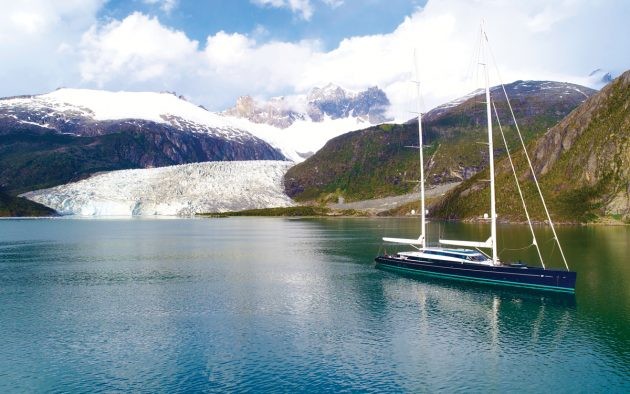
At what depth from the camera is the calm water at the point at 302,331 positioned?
1314 inches

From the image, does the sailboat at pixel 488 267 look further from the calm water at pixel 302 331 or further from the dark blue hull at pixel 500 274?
the calm water at pixel 302 331

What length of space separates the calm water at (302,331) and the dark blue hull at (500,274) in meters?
1.81

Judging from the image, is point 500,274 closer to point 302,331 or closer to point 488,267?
point 488,267

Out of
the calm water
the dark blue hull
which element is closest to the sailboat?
the dark blue hull

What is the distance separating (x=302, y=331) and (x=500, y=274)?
29406 millimetres

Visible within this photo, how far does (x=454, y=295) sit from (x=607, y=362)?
2433cm

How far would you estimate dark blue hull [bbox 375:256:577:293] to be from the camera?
5772 cm

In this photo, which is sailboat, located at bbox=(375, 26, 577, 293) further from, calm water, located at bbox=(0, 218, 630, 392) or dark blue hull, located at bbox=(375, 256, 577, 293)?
calm water, located at bbox=(0, 218, 630, 392)

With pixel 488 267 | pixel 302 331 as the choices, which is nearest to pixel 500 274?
pixel 488 267

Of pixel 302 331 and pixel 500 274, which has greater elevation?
pixel 500 274

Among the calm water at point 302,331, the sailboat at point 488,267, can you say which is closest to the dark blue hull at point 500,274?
the sailboat at point 488,267

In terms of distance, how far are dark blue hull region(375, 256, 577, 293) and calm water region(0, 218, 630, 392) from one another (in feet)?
5.94

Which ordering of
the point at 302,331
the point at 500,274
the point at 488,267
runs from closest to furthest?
1. the point at 302,331
2. the point at 500,274
3. the point at 488,267

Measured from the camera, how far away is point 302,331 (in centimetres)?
4425
